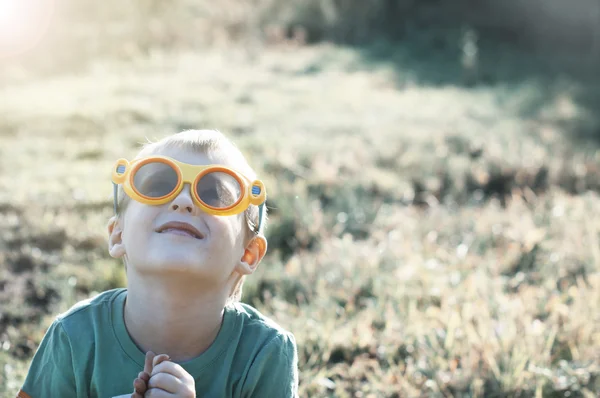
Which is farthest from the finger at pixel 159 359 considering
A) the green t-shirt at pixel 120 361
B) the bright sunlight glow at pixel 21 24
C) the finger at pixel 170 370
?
the bright sunlight glow at pixel 21 24

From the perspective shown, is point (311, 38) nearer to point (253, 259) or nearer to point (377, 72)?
point (377, 72)

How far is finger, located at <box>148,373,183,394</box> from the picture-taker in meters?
1.89

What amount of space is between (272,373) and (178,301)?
0.37 metres

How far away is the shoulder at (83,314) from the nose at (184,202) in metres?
0.43

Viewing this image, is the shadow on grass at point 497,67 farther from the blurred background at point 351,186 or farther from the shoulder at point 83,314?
the shoulder at point 83,314

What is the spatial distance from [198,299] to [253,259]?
0.26 metres

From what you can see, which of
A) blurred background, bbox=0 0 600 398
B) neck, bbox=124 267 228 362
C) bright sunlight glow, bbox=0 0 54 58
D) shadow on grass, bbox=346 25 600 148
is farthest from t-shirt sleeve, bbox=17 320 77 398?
bright sunlight glow, bbox=0 0 54 58

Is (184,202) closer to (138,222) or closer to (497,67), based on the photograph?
(138,222)

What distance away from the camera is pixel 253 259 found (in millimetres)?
2346

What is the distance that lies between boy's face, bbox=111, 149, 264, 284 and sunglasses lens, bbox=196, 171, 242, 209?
0.04 m

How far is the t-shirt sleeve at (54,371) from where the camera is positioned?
2.17 meters

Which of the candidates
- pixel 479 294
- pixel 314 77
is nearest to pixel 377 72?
pixel 314 77

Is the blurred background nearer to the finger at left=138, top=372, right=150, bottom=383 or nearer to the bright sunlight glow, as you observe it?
the bright sunlight glow

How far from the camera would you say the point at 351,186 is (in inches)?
239
